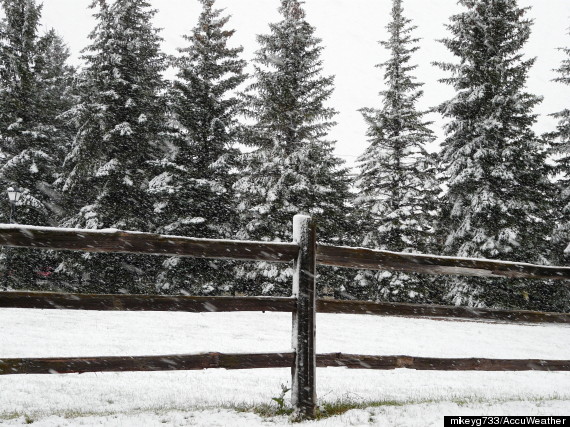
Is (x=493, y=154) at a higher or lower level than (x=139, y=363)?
higher

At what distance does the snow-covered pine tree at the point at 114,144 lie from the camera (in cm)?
2094

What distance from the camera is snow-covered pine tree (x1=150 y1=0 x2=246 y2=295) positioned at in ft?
68.2

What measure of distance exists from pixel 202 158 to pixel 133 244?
62.7 ft

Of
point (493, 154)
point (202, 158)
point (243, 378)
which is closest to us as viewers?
point (243, 378)

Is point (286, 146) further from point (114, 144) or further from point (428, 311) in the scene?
point (428, 311)

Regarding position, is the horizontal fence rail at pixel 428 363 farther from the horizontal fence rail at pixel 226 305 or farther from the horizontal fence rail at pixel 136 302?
the horizontal fence rail at pixel 136 302

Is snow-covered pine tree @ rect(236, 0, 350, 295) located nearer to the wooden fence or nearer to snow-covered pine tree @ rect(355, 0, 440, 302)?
snow-covered pine tree @ rect(355, 0, 440, 302)

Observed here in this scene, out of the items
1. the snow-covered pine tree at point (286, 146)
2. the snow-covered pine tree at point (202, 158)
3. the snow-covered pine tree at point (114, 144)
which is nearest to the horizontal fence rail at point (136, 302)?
the snow-covered pine tree at point (286, 146)

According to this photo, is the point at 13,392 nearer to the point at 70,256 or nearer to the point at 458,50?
the point at 70,256

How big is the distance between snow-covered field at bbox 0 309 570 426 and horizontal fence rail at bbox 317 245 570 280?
3.23 feet

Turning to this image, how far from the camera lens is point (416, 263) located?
4402mm

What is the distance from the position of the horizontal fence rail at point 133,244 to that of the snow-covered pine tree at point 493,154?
17.3m

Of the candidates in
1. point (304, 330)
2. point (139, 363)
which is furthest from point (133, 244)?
point (304, 330)

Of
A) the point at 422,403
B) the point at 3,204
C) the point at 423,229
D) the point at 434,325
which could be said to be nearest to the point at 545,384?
the point at 422,403
